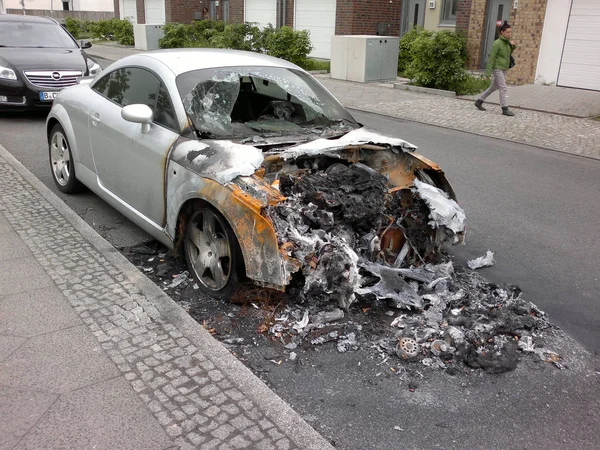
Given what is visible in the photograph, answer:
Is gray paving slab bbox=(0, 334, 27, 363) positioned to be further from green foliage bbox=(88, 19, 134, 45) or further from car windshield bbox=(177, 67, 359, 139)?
green foliage bbox=(88, 19, 134, 45)

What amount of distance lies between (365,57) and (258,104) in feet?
41.4

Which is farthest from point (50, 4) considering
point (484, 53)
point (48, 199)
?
point (48, 199)

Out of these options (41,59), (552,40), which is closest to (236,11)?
(552,40)

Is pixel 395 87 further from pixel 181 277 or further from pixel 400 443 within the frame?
pixel 400 443

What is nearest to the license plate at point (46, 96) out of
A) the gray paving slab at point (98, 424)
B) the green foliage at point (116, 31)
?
the gray paving slab at point (98, 424)

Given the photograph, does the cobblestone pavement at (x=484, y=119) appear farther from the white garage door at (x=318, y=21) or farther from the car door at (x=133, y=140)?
the white garage door at (x=318, y=21)

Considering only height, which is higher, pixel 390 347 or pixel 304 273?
pixel 304 273

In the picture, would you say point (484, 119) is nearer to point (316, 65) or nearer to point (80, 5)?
point (316, 65)

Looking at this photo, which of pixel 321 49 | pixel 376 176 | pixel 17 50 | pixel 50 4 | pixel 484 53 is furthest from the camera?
pixel 50 4

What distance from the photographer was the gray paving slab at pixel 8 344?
11.6 feet

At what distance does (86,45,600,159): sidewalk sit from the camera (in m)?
10.7

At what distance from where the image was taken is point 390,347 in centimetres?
379

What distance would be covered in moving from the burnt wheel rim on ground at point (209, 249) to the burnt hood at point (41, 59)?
7905 millimetres

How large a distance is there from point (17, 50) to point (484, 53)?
13.9 meters
